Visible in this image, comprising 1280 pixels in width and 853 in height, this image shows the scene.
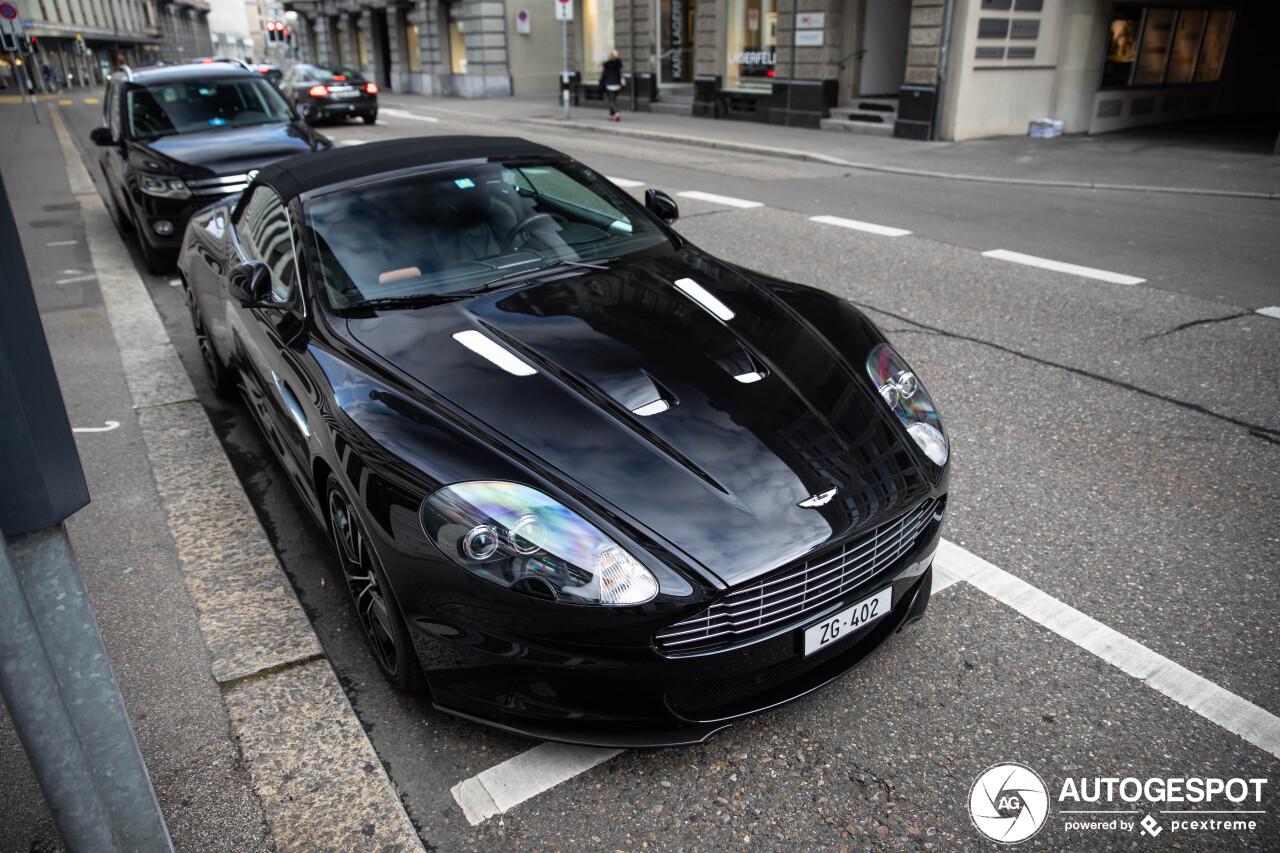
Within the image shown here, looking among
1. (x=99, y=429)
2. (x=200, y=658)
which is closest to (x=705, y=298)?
(x=200, y=658)

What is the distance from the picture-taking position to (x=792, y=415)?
2578mm

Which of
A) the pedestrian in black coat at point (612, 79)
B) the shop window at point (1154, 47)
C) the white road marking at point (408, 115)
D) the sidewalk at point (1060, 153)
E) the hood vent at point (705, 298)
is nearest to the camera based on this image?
the hood vent at point (705, 298)

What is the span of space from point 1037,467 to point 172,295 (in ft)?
21.9

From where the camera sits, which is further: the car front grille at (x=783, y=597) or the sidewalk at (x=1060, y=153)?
the sidewalk at (x=1060, y=153)

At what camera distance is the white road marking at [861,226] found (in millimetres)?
8695

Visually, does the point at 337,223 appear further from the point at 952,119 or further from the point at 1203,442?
the point at 952,119

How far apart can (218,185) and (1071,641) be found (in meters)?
7.35

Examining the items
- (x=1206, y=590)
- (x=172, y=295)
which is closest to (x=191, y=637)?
(x=1206, y=590)

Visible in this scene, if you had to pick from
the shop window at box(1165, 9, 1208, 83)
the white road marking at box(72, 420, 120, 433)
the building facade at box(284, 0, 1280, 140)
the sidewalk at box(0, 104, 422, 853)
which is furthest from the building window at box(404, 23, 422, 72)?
the white road marking at box(72, 420, 120, 433)

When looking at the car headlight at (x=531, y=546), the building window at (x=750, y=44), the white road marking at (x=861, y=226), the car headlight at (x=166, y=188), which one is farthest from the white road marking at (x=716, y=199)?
the building window at (x=750, y=44)

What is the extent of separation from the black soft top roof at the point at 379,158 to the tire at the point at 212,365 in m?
1.14

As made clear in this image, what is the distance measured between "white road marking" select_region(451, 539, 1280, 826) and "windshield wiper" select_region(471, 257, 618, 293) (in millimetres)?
1631

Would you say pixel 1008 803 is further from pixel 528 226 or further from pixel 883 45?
pixel 883 45

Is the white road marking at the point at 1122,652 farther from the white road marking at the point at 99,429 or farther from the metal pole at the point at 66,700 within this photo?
the white road marking at the point at 99,429
